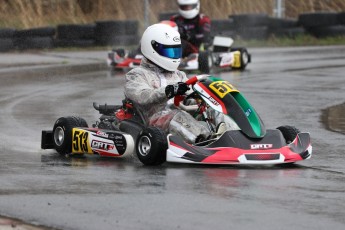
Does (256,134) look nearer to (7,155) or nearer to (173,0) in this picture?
(7,155)

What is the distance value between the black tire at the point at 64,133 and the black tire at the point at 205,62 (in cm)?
964

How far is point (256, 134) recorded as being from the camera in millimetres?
8461

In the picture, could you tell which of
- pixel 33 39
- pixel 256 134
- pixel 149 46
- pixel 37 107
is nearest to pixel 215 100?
pixel 256 134

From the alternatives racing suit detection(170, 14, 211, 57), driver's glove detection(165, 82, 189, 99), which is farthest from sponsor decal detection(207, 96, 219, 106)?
racing suit detection(170, 14, 211, 57)

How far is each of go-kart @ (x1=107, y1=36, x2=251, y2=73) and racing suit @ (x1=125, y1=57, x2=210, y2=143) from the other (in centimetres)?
920

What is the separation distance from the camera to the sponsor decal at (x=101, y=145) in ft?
29.2

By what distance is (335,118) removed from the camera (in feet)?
42.1

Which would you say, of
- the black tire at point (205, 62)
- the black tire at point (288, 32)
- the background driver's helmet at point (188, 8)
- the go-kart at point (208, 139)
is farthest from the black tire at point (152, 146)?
the black tire at point (288, 32)

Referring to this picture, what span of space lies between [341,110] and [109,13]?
1825cm

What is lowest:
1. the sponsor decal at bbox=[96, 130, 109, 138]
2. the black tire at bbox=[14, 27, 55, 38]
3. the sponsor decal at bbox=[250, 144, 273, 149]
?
the black tire at bbox=[14, 27, 55, 38]

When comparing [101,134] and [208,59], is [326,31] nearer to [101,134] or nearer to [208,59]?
[208,59]

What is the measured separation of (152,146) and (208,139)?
563mm

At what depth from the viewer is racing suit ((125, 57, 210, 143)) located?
8.74m

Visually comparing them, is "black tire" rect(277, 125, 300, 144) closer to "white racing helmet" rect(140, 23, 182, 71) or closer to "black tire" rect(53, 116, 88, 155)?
"white racing helmet" rect(140, 23, 182, 71)
